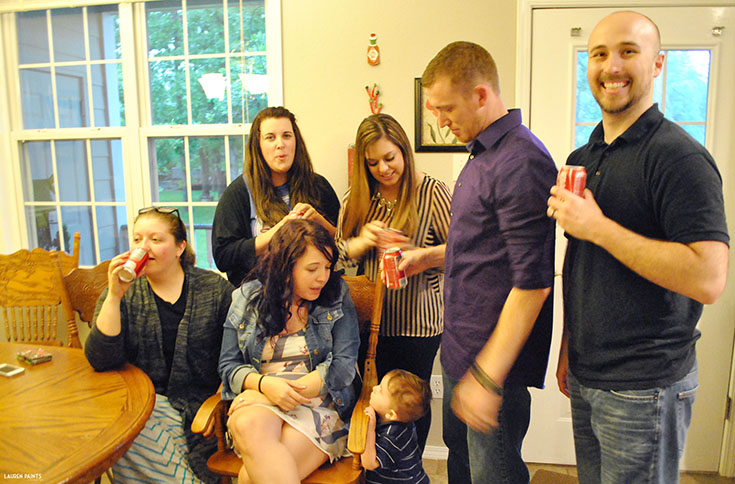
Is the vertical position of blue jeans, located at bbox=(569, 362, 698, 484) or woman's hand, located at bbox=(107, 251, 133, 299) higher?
woman's hand, located at bbox=(107, 251, 133, 299)

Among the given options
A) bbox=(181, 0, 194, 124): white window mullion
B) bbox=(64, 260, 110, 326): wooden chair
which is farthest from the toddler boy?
bbox=(181, 0, 194, 124): white window mullion

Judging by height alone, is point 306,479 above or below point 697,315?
below

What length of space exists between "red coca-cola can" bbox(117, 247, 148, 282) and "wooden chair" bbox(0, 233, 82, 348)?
1.09 metres

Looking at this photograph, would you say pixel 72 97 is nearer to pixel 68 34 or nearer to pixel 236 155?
pixel 68 34

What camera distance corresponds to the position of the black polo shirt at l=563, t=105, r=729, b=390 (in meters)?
0.98

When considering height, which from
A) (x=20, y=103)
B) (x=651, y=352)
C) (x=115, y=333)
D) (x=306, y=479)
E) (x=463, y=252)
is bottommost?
(x=306, y=479)

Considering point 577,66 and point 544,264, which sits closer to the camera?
point 544,264

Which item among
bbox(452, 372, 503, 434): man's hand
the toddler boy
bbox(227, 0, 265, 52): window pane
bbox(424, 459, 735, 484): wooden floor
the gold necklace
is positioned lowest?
bbox(424, 459, 735, 484): wooden floor

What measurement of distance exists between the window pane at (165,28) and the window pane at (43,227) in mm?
1180

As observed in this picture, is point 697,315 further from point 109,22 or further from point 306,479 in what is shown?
point 109,22

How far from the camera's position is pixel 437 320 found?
1854 millimetres

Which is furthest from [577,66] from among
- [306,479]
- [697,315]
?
[306,479]

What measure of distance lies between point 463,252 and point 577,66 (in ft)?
5.12

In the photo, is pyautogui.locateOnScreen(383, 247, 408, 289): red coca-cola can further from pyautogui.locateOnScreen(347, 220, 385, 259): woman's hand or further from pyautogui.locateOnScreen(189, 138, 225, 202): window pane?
pyautogui.locateOnScreen(189, 138, 225, 202): window pane
